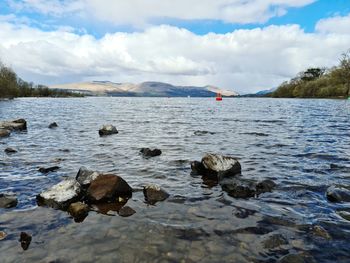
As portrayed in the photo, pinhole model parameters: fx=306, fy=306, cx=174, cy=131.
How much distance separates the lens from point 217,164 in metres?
14.1

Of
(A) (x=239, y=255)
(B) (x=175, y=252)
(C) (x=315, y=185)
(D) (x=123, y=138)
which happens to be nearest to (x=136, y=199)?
(B) (x=175, y=252)

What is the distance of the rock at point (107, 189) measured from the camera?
10.9 meters

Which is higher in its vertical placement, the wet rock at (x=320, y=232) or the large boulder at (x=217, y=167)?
the large boulder at (x=217, y=167)

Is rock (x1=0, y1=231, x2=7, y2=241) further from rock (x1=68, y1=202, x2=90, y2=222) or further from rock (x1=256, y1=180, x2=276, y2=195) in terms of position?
rock (x1=256, y1=180, x2=276, y2=195)

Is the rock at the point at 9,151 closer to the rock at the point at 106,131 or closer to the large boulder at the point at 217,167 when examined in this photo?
Result: the rock at the point at 106,131

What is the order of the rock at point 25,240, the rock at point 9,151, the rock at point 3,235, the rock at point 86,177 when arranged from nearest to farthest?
the rock at point 25,240 → the rock at point 3,235 → the rock at point 86,177 → the rock at point 9,151

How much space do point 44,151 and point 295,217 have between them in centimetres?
1672

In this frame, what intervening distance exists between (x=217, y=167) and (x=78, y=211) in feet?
21.5

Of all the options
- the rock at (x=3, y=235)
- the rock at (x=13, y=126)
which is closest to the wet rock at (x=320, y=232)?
the rock at (x=3, y=235)

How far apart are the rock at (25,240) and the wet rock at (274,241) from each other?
606cm

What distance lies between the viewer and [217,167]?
13.9 meters

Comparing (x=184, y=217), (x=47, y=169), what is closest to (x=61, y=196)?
(x=184, y=217)

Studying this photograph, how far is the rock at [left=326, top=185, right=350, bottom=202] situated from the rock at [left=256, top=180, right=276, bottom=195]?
6.72 feet

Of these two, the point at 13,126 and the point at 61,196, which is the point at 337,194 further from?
the point at 13,126
